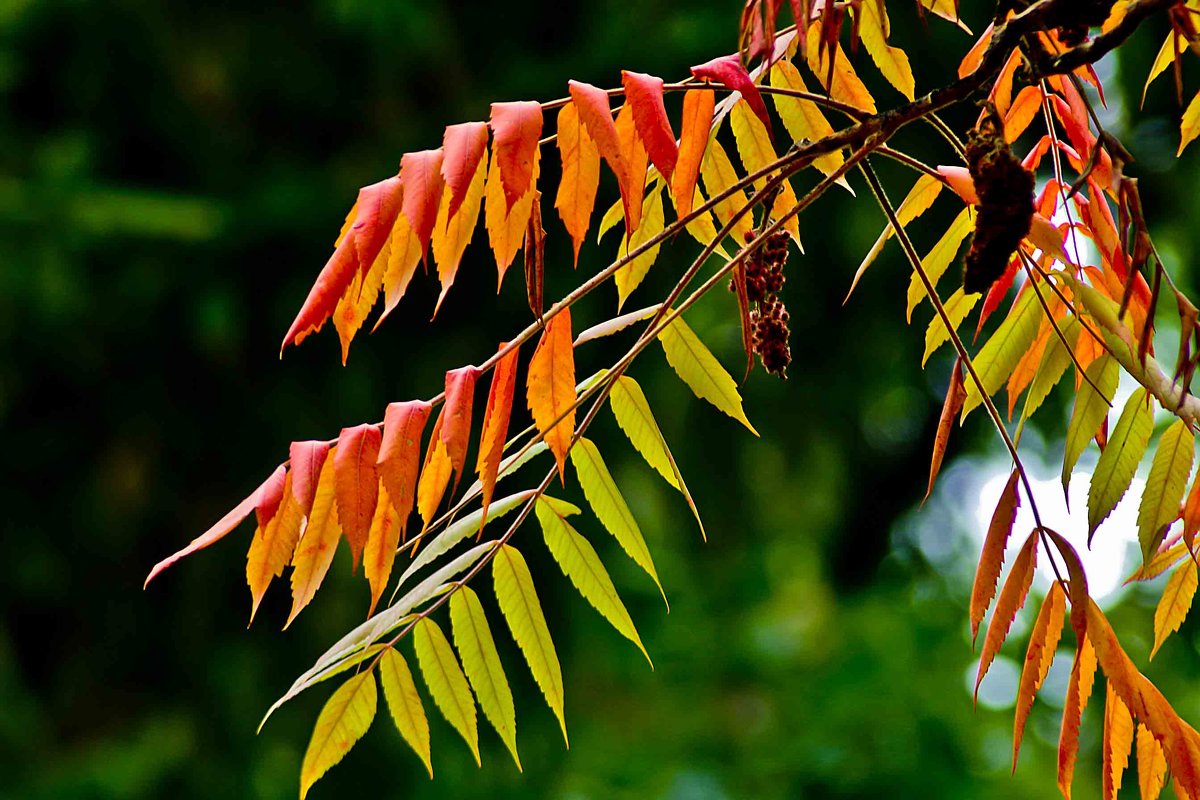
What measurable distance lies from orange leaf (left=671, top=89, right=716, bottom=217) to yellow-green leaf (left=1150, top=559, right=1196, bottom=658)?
412 mm

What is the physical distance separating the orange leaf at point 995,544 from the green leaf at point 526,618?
0.27 metres

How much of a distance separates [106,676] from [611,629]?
4.67 feet

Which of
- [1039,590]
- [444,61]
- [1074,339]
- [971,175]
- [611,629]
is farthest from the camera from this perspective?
[1039,590]

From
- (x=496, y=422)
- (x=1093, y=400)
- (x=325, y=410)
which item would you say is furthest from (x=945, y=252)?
(x=325, y=410)

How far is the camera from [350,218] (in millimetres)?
890

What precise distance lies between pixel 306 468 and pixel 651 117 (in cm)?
29

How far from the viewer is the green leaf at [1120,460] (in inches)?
30.5

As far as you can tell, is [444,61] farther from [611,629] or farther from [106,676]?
[106,676]

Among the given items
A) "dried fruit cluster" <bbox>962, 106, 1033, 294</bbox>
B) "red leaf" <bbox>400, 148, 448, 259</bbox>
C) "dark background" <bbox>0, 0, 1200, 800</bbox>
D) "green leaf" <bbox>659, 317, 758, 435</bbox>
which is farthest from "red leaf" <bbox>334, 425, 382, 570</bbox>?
"dark background" <bbox>0, 0, 1200, 800</bbox>

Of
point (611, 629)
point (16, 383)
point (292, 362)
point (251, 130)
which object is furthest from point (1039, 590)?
point (16, 383)

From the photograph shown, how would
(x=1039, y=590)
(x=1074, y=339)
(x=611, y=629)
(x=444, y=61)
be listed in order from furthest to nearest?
(x=1039, y=590) → (x=444, y=61) → (x=611, y=629) → (x=1074, y=339)

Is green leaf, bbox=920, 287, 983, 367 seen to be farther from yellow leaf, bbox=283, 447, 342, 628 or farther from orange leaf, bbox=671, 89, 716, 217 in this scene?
yellow leaf, bbox=283, 447, 342, 628

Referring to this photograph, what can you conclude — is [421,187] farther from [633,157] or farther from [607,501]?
[607,501]

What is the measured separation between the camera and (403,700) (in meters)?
0.93
